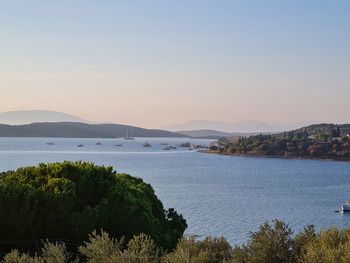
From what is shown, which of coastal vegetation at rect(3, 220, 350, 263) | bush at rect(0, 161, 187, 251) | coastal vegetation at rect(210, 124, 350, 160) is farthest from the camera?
coastal vegetation at rect(210, 124, 350, 160)

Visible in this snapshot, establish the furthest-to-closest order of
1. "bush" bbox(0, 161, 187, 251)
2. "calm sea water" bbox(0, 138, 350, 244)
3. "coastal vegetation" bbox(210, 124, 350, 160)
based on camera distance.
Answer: "coastal vegetation" bbox(210, 124, 350, 160) < "calm sea water" bbox(0, 138, 350, 244) < "bush" bbox(0, 161, 187, 251)

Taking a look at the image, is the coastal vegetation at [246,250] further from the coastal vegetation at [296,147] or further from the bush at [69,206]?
the coastal vegetation at [296,147]

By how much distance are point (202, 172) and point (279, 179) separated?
54.1 ft

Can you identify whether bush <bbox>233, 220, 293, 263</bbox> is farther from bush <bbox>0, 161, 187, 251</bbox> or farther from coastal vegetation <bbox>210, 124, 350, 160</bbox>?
coastal vegetation <bbox>210, 124, 350, 160</bbox>

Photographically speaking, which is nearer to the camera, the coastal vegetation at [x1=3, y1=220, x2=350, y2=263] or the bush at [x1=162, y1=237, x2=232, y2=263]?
the coastal vegetation at [x1=3, y1=220, x2=350, y2=263]

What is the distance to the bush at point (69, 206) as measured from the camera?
15805 mm

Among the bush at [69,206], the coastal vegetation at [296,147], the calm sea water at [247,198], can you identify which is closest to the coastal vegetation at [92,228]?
the bush at [69,206]

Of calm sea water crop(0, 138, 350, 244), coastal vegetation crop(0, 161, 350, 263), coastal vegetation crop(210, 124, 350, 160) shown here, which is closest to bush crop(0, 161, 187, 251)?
coastal vegetation crop(0, 161, 350, 263)

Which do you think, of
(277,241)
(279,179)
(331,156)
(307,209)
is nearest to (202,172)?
(279,179)

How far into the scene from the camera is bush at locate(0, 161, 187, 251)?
51.9 feet

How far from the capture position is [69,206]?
16.3m

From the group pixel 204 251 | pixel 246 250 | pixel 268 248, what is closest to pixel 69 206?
pixel 204 251

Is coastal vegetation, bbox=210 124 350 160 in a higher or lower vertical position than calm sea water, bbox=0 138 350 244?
higher

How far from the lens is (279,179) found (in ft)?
302
